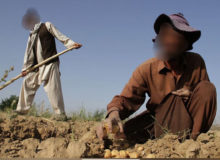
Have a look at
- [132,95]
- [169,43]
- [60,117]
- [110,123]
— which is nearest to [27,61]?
[60,117]

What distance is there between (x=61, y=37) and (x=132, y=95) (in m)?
2.88

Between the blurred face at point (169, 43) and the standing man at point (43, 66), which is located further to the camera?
the standing man at point (43, 66)

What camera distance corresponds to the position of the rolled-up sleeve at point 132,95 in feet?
8.38

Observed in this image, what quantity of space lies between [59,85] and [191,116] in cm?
304

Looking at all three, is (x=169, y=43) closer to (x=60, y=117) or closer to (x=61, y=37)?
(x=60, y=117)

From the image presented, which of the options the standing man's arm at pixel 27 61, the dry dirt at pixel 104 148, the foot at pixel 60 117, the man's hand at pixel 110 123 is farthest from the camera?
the standing man's arm at pixel 27 61

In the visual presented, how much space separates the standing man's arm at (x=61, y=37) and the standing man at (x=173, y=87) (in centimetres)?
249

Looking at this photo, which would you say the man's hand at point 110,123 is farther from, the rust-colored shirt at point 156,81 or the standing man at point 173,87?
the rust-colored shirt at point 156,81

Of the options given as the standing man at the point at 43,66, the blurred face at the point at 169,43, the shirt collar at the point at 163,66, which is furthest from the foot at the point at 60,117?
the blurred face at the point at 169,43

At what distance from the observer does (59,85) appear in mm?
5031

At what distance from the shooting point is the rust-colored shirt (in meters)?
2.60

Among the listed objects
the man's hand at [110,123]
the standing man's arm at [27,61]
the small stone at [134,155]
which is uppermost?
the standing man's arm at [27,61]

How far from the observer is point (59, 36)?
507 cm

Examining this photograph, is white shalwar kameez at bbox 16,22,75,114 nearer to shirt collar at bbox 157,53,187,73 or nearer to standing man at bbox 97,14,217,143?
standing man at bbox 97,14,217,143
